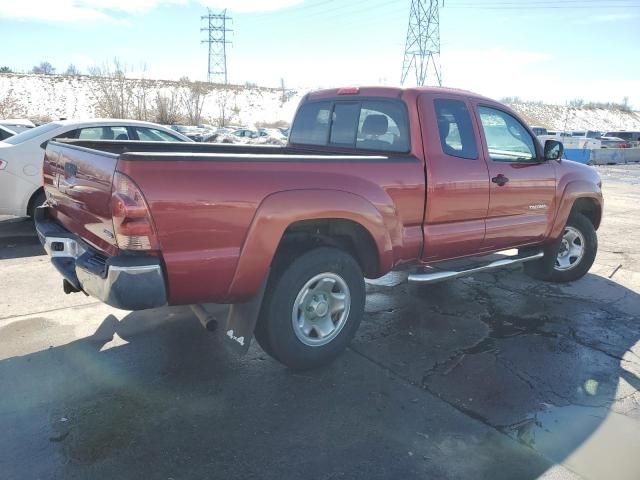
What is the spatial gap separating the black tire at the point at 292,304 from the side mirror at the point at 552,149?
2765 mm

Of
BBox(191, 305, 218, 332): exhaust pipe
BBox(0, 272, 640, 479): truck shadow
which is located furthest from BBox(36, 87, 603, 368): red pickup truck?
BBox(0, 272, 640, 479): truck shadow

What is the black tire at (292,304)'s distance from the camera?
3.42m

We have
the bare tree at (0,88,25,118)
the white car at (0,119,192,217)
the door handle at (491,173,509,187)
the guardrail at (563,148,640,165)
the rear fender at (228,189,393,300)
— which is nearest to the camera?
the rear fender at (228,189,393,300)

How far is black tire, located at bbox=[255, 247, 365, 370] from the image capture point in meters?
3.42

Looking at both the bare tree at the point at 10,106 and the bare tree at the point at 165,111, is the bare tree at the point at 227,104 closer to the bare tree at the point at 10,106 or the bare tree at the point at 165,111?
the bare tree at the point at 165,111

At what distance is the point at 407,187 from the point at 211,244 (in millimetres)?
1659

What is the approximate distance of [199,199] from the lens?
2904 mm

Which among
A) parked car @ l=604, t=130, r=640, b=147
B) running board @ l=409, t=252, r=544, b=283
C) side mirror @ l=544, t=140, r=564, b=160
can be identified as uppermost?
side mirror @ l=544, t=140, r=564, b=160

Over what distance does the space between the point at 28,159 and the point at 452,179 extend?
5.86 metres

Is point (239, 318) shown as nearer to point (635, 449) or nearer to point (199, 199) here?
point (199, 199)

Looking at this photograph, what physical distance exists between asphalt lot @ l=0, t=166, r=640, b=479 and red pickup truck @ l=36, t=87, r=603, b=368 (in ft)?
1.58

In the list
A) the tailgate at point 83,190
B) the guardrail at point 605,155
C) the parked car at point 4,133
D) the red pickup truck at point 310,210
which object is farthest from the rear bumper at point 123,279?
the guardrail at point 605,155

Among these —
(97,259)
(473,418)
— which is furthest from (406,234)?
(97,259)

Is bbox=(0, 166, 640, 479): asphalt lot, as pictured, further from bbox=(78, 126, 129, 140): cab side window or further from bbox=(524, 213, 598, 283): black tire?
bbox=(78, 126, 129, 140): cab side window
